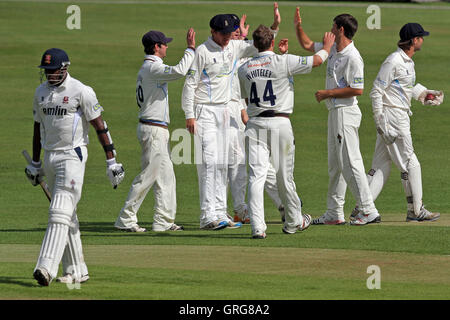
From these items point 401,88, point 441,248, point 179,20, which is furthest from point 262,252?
point 179,20

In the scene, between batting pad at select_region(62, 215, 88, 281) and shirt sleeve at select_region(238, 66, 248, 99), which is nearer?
batting pad at select_region(62, 215, 88, 281)

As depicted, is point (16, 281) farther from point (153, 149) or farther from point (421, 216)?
point (421, 216)

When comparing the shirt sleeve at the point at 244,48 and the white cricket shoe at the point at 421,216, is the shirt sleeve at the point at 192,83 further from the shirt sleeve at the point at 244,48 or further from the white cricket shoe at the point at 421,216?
the white cricket shoe at the point at 421,216

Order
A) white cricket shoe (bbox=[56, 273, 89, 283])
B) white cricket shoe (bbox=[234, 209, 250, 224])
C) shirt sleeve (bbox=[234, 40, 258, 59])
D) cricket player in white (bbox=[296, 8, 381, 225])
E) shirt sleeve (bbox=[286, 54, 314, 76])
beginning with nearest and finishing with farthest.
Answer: white cricket shoe (bbox=[56, 273, 89, 283]) < shirt sleeve (bbox=[286, 54, 314, 76]) < cricket player in white (bbox=[296, 8, 381, 225]) < shirt sleeve (bbox=[234, 40, 258, 59]) < white cricket shoe (bbox=[234, 209, 250, 224])

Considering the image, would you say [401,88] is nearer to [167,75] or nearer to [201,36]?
[167,75]

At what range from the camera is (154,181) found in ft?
43.4

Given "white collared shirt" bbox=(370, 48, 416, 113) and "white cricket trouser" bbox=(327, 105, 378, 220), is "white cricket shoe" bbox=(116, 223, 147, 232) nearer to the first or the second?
"white cricket trouser" bbox=(327, 105, 378, 220)

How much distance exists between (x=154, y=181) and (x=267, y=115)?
2.08 metres

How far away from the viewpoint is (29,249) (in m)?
11.8

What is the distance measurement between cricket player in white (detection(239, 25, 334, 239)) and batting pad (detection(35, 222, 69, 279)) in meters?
3.01

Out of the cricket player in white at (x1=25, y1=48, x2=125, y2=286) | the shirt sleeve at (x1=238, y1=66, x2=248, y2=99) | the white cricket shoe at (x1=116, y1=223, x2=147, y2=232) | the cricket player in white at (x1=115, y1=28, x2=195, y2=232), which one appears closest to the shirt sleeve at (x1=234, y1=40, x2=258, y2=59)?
the cricket player in white at (x1=115, y1=28, x2=195, y2=232)

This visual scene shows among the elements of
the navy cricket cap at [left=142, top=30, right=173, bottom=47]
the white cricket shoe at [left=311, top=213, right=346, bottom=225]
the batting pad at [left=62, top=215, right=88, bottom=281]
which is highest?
the navy cricket cap at [left=142, top=30, right=173, bottom=47]

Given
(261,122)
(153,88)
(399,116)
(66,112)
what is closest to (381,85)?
(399,116)

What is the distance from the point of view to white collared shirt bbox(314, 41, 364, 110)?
12680 mm
